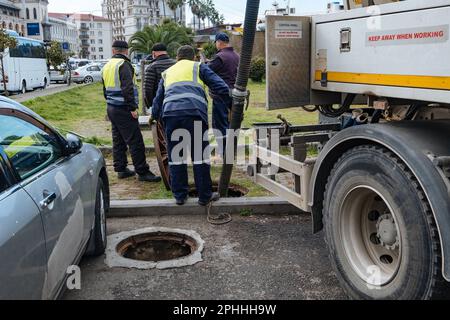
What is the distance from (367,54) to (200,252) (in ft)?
7.53

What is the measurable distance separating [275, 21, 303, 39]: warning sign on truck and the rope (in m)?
2.21

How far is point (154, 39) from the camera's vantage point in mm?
30172

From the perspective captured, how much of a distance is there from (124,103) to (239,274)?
11.4 feet

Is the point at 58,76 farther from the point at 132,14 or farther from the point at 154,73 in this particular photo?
the point at 132,14

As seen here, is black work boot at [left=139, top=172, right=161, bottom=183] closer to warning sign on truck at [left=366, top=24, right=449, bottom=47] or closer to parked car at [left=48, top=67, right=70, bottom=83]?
warning sign on truck at [left=366, top=24, right=449, bottom=47]

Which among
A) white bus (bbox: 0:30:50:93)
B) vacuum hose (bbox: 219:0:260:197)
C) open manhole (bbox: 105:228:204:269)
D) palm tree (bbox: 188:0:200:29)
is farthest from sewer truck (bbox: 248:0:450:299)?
palm tree (bbox: 188:0:200:29)

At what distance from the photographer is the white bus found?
992 inches

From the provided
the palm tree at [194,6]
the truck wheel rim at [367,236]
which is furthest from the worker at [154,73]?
the palm tree at [194,6]

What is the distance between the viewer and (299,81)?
4.03 m

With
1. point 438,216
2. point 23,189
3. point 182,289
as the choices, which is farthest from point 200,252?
point 438,216

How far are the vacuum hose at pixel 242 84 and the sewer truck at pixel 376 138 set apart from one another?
735mm

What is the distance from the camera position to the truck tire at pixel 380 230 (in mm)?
2646

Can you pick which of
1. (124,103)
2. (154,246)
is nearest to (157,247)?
(154,246)
